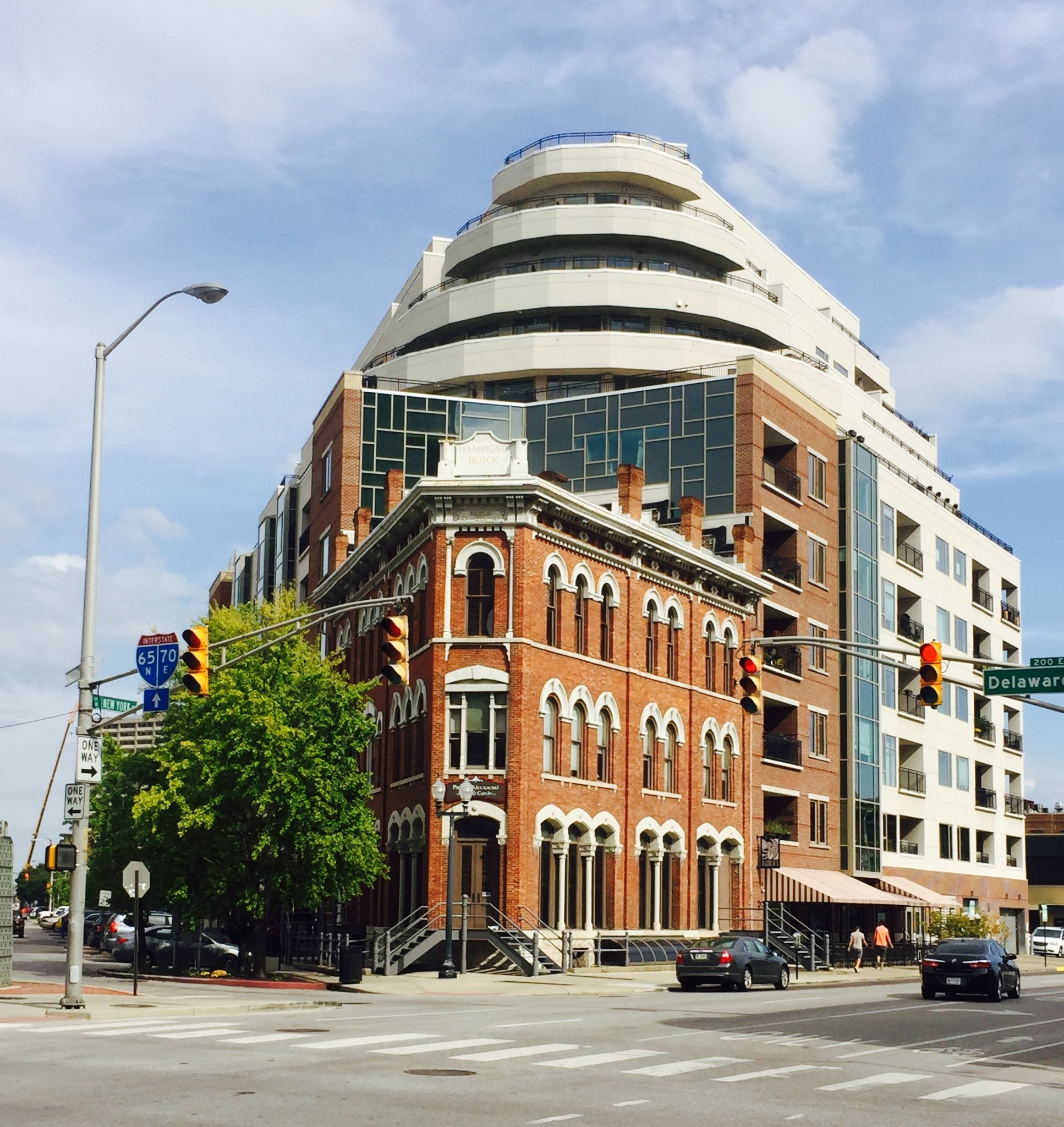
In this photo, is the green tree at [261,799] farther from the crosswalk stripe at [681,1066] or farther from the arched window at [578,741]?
the crosswalk stripe at [681,1066]

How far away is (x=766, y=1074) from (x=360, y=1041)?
19.3ft

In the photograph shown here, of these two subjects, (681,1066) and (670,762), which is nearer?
(681,1066)

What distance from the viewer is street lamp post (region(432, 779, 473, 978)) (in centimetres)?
3822

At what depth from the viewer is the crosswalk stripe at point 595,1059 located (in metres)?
18.8

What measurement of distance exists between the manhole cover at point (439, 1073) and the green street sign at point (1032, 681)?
36.1ft

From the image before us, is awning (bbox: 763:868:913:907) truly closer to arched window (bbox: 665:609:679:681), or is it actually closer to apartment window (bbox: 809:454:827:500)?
arched window (bbox: 665:609:679:681)

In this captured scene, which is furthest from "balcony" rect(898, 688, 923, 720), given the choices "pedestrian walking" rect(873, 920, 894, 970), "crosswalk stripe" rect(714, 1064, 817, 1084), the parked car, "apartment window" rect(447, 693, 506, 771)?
"crosswalk stripe" rect(714, 1064, 817, 1084)

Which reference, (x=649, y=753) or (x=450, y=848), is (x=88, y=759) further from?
(x=649, y=753)

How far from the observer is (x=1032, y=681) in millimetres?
24469

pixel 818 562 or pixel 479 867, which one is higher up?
pixel 818 562

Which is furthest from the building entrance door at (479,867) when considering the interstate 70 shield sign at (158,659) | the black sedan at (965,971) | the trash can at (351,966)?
the interstate 70 shield sign at (158,659)

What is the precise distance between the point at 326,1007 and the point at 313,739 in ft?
39.4

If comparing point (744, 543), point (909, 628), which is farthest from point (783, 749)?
point (909, 628)

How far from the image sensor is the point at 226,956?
4328cm
